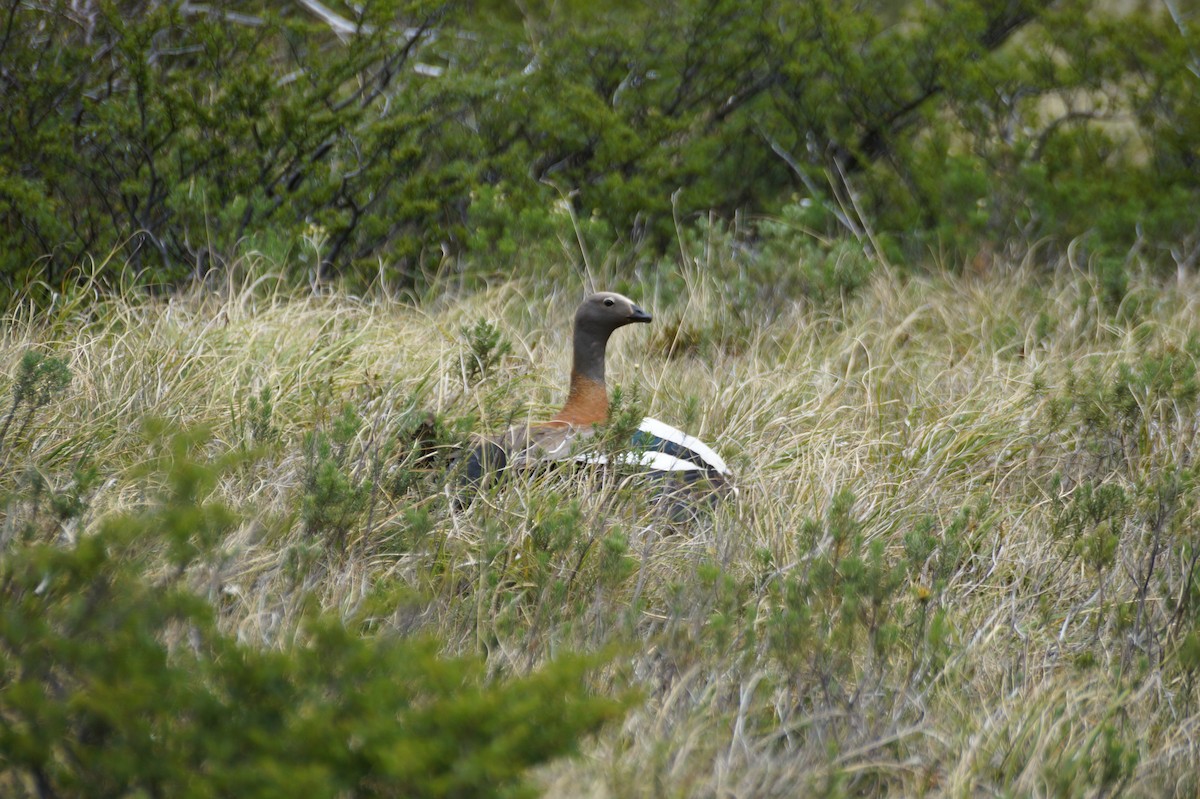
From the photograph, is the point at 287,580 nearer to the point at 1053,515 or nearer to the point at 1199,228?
the point at 1053,515

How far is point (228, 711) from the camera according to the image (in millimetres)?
2098

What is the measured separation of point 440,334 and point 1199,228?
529cm

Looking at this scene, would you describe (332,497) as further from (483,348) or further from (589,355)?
(589,355)

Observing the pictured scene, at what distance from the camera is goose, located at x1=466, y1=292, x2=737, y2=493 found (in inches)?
157

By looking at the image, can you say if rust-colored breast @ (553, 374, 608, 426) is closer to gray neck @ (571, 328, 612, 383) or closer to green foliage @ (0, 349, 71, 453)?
gray neck @ (571, 328, 612, 383)

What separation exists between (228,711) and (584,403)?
257cm

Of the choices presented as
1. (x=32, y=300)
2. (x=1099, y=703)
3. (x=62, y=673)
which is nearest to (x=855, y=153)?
(x=32, y=300)

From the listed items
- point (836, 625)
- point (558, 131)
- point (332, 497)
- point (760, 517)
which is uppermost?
point (558, 131)

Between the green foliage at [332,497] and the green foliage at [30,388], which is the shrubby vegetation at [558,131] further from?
the green foliage at [332,497]

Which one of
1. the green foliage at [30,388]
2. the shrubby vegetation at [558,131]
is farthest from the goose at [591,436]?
the shrubby vegetation at [558,131]

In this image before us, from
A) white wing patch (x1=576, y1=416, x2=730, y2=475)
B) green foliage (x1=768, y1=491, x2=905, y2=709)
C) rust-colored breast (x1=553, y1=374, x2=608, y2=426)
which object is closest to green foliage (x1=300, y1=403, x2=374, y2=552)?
white wing patch (x1=576, y1=416, x2=730, y2=475)

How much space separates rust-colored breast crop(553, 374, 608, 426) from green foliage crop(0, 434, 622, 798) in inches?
88.6

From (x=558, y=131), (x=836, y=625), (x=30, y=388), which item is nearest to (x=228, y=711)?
(x=836, y=625)

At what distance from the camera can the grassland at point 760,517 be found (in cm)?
272
